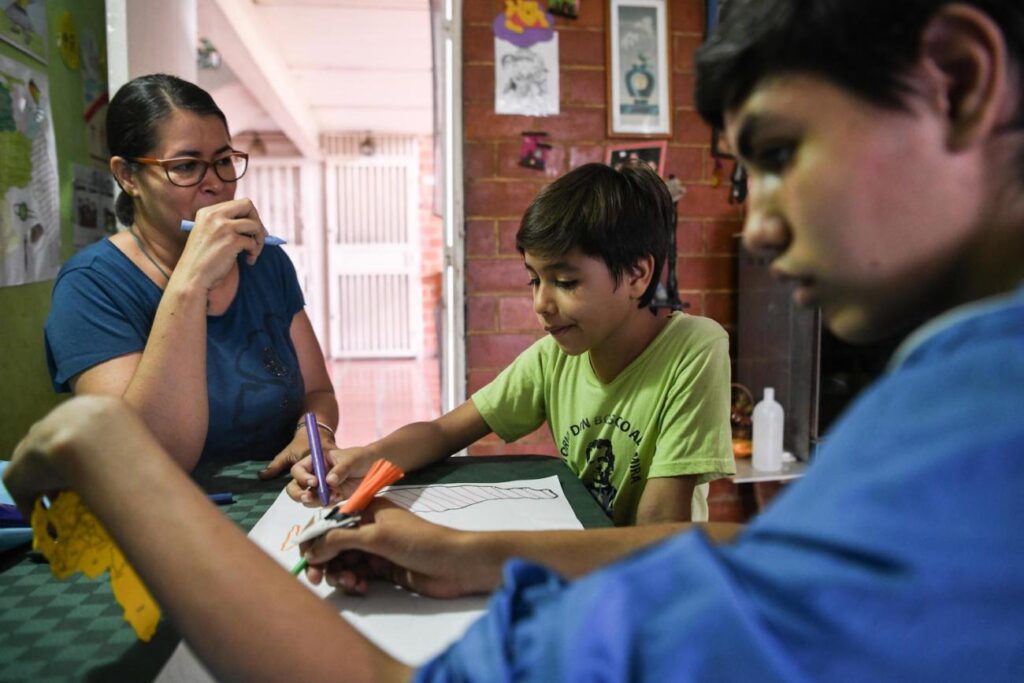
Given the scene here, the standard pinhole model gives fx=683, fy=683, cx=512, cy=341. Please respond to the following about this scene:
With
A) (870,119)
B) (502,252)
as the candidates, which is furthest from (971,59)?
(502,252)

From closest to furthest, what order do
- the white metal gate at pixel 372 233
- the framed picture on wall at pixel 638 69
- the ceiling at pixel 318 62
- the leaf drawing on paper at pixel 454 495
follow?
the leaf drawing on paper at pixel 454 495 → the framed picture on wall at pixel 638 69 → the ceiling at pixel 318 62 → the white metal gate at pixel 372 233

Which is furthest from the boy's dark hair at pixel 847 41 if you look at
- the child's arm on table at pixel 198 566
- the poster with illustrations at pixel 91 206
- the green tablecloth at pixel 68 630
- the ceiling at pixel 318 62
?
the ceiling at pixel 318 62

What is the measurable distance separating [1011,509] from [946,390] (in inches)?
1.8

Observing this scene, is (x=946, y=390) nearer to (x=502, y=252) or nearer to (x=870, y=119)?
(x=870, y=119)

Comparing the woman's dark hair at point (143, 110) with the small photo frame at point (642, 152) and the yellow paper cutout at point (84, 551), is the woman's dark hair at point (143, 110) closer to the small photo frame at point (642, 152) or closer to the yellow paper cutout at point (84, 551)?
the yellow paper cutout at point (84, 551)

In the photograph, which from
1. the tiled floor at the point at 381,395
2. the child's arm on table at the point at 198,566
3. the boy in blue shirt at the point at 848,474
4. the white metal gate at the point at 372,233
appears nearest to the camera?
the boy in blue shirt at the point at 848,474

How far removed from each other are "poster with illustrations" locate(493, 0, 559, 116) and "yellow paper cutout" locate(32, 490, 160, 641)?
6.01 feet

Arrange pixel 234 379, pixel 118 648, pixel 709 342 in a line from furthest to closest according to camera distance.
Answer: pixel 234 379, pixel 709 342, pixel 118 648

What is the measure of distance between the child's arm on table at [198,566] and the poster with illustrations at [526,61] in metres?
1.88

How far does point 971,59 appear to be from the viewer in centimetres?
29

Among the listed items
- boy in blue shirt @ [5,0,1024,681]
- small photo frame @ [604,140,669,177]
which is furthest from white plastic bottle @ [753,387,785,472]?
boy in blue shirt @ [5,0,1024,681]

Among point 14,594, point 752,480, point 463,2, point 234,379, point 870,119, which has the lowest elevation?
point 752,480

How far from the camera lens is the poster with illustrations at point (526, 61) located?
2.10m

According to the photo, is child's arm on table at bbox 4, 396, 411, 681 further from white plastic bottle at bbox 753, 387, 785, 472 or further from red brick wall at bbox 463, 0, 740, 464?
white plastic bottle at bbox 753, 387, 785, 472
